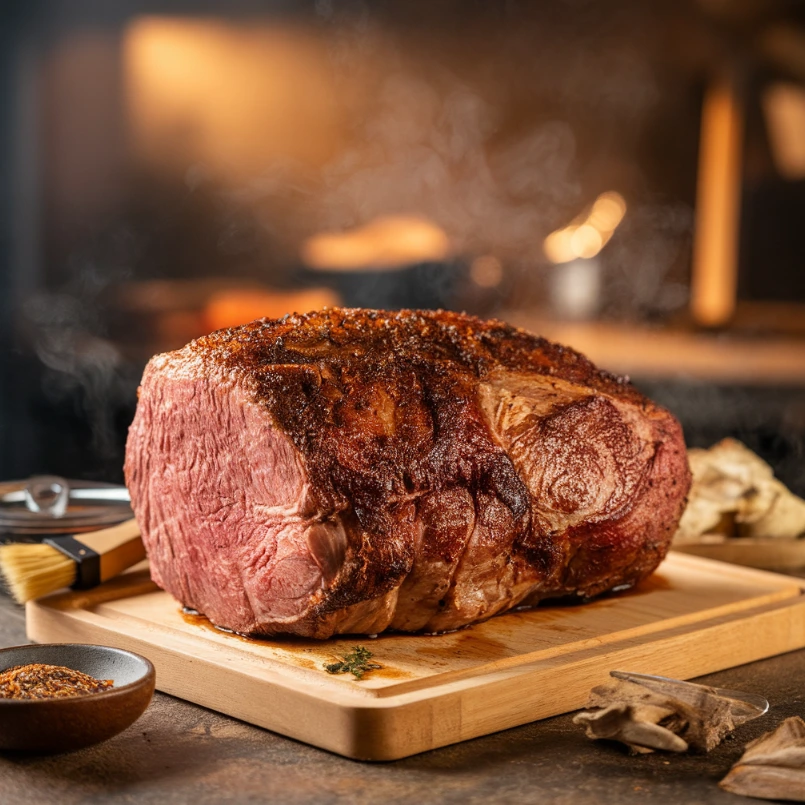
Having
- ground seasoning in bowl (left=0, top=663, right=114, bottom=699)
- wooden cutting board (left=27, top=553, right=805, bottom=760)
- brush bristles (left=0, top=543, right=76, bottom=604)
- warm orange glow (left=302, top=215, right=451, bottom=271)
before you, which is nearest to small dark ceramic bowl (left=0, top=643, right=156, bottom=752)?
ground seasoning in bowl (left=0, top=663, right=114, bottom=699)

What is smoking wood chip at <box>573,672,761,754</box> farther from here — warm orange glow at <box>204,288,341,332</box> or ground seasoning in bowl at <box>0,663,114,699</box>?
warm orange glow at <box>204,288,341,332</box>

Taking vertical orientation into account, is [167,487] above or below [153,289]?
below

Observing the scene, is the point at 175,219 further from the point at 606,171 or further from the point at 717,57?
the point at 717,57

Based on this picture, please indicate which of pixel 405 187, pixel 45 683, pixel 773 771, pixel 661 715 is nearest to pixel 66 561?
pixel 45 683

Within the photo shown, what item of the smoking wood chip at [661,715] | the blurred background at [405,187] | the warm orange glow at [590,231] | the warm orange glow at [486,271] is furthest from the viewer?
the warm orange glow at [590,231]

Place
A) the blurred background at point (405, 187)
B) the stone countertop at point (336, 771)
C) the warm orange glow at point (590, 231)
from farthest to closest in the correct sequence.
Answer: the warm orange glow at point (590, 231) → the blurred background at point (405, 187) → the stone countertop at point (336, 771)

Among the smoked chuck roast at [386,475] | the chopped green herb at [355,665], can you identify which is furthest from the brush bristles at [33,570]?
the chopped green herb at [355,665]

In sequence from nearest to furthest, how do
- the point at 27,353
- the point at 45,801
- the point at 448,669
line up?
the point at 45,801
the point at 448,669
the point at 27,353

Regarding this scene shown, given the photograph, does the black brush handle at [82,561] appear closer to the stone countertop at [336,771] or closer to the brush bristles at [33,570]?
the brush bristles at [33,570]

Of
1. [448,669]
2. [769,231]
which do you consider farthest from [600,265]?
[448,669]
